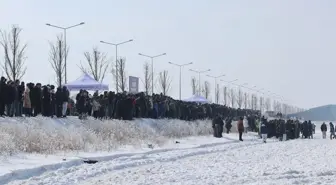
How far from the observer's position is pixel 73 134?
2666cm

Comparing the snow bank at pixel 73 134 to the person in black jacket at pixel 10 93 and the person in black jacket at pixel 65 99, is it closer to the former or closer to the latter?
the person in black jacket at pixel 65 99

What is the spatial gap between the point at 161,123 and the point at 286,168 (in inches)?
780

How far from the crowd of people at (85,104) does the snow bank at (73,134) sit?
776 mm

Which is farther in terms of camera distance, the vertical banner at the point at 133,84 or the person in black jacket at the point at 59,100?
the vertical banner at the point at 133,84

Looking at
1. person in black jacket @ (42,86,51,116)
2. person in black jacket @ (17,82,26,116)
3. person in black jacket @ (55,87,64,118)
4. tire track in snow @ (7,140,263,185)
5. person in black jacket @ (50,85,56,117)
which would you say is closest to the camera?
tire track in snow @ (7,140,263,185)

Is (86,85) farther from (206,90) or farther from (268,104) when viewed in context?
(268,104)

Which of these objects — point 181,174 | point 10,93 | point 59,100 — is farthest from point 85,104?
point 181,174

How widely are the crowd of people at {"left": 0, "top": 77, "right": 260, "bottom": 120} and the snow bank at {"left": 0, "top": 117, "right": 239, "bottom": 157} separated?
0.78m

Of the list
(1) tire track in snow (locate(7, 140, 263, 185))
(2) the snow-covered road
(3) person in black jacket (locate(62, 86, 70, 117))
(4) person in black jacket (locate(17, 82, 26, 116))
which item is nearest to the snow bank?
(3) person in black jacket (locate(62, 86, 70, 117))

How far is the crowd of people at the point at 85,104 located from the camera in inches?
1030

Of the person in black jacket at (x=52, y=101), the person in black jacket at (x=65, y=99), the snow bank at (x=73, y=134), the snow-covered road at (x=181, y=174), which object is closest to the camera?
the snow-covered road at (x=181, y=174)

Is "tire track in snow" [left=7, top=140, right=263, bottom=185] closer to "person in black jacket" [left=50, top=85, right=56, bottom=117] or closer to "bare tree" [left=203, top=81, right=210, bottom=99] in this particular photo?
"person in black jacket" [left=50, top=85, right=56, bottom=117]

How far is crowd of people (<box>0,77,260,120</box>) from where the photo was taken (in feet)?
85.9

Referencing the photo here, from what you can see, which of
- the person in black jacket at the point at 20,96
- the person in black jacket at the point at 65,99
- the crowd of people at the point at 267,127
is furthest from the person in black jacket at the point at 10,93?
the crowd of people at the point at 267,127
